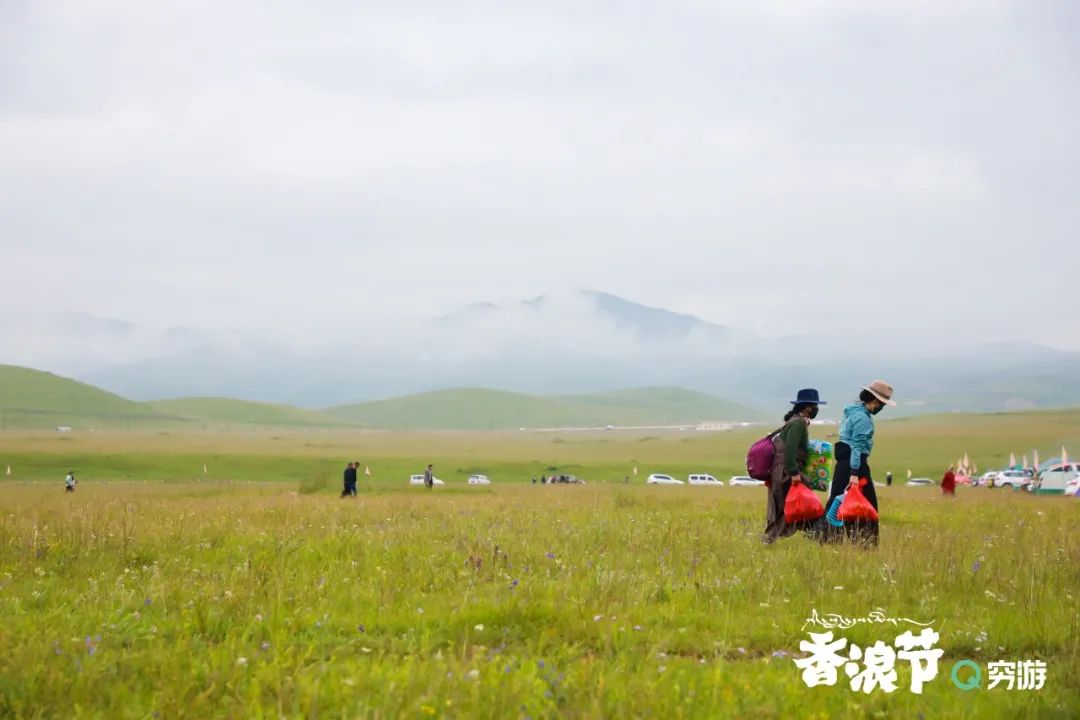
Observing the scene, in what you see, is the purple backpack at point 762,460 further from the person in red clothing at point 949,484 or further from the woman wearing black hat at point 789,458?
the person in red clothing at point 949,484

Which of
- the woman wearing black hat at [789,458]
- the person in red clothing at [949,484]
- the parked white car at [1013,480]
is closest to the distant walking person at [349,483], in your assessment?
the woman wearing black hat at [789,458]

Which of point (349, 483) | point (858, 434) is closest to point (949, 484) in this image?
point (349, 483)

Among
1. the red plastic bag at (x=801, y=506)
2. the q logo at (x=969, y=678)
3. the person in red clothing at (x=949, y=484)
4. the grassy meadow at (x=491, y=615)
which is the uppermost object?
the red plastic bag at (x=801, y=506)

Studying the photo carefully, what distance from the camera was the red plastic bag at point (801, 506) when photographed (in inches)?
508

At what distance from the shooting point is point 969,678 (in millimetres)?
6352

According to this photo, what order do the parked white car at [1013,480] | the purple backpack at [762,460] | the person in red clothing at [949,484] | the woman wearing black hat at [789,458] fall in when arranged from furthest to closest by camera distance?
1. the parked white car at [1013,480]
2. the person in red clothing at [949,484]
3. the purple backpack at [762,460]
4. the woman wearing black hat at [789,458]

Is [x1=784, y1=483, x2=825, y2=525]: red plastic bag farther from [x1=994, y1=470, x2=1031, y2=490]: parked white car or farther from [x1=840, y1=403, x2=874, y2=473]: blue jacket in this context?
[x1=994, y1=470, x2=1031, y2=490]: parked white car

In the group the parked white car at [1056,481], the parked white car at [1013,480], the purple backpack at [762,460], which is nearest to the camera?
the purple backpack at [762,460]

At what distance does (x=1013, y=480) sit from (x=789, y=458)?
57.3 metres

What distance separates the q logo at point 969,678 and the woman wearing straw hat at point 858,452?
5.72 meters

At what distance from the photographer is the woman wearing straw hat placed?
40.8 feet

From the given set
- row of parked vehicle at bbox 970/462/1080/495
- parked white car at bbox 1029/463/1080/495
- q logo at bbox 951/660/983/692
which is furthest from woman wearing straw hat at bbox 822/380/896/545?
parked white car at bbox 1029/463/1080/495

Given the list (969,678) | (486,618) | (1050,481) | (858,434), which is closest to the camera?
(969,678)

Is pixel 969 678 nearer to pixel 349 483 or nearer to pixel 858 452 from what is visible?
pixel 858 452
